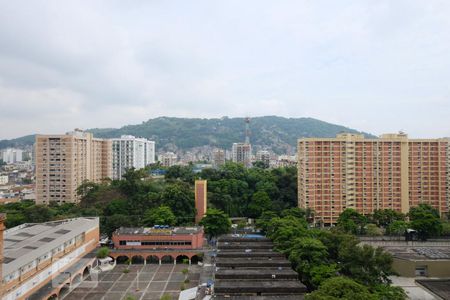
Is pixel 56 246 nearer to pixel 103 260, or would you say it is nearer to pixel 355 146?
pixel 103 260

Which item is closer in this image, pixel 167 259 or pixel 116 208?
pixel 167 259

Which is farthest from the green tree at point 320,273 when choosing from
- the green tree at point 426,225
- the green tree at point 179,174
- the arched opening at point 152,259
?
the green tree at point 179,174

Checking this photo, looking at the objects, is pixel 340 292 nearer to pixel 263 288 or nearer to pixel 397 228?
pixel 263 288

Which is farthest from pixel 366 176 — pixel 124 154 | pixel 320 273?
pixel 124 154

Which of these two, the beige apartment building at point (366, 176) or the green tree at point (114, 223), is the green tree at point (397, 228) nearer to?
the beige apartment building at point (366, 176)

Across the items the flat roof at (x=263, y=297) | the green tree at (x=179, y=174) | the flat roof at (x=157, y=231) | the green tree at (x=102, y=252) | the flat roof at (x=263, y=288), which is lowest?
the green tree at (x=102, y=252)

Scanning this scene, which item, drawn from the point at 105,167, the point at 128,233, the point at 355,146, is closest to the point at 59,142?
the point at 105,167
